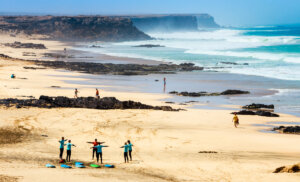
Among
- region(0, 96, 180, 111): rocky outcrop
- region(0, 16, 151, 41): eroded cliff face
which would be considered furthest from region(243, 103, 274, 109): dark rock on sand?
region(0, 16, 151, 41): eroded cliff face

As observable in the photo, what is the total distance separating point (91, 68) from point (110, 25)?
68572mm

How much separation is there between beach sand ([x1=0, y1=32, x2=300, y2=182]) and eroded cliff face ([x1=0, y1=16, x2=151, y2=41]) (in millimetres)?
80398

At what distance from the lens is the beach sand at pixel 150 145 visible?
43.4 feet

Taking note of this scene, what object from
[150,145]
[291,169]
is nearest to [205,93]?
[150,145]

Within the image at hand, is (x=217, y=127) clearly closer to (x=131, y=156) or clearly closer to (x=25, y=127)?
(x=131, y=156)

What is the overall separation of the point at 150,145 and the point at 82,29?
94468mm

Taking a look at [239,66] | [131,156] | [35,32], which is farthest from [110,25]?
[131,156]

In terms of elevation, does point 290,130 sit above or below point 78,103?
below

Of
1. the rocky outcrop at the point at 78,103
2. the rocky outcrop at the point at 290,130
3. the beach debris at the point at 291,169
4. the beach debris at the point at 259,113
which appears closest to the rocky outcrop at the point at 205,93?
the rocky outcrop at the point at 78,103

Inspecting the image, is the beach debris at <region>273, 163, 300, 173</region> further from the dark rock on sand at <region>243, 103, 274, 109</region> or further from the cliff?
the cliff

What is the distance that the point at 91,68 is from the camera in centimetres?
4550

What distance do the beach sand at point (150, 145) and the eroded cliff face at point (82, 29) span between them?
80.4 metres

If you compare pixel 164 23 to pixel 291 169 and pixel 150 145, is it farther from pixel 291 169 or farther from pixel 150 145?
pixel 291 169

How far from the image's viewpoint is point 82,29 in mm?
109312
